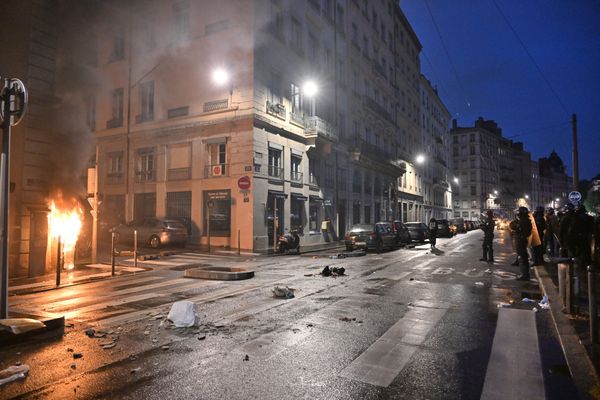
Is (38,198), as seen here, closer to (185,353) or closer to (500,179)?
(185,353)

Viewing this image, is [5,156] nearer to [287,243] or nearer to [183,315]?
[183,315]

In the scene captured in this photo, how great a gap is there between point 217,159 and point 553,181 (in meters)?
152

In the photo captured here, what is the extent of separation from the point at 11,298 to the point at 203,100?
16.0 metres

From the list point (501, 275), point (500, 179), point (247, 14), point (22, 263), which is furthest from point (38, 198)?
point (500, 179)

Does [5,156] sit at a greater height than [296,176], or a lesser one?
lesser

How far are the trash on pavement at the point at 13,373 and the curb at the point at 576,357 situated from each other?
5033mm

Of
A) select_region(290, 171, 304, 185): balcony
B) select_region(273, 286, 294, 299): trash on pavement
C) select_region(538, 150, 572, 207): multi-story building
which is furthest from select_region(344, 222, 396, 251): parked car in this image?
select_region(538, 150, 572, 207): multi-story building

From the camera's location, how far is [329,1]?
29.7 meters

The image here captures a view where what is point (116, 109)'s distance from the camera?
84.5 ft

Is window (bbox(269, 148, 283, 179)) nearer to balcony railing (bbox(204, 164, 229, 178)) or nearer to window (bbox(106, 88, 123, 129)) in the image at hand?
balcony railing (bbox(204, 164, 229, 178))

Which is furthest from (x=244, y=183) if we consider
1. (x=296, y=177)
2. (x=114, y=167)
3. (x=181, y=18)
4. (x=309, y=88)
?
(x=114, y=167)

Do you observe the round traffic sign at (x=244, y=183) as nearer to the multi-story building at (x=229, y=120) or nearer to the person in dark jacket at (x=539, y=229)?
the multi-story building at (x=229, y=120)

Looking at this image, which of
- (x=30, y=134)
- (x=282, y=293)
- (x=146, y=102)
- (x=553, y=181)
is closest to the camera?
(x=282, y=293)

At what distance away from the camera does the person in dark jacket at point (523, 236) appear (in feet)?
31.8
